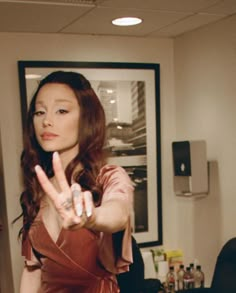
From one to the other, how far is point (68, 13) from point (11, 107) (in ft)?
2.50

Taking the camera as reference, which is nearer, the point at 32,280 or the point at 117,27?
the point at 32,280

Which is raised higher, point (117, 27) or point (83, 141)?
point (117, 27)

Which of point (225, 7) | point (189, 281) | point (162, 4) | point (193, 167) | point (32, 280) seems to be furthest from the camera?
point (189, 281)

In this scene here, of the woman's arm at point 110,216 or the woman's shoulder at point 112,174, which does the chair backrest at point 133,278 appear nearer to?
the woman's shoulder at point 112,174

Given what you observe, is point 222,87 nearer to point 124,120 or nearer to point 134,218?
point 124,120

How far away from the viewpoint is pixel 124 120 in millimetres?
3002

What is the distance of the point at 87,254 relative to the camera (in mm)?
1198

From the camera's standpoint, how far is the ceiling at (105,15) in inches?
84.9

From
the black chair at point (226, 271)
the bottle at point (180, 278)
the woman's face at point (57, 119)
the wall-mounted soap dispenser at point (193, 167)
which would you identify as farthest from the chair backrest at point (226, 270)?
the woman's face at point (57, 119)

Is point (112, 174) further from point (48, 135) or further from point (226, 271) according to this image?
point (226, 271)

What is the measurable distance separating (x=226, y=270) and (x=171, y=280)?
24.1 inches

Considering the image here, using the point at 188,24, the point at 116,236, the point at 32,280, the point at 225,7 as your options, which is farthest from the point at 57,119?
the point at 188,24

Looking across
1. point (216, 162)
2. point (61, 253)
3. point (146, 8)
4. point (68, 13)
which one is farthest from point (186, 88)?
point (61, 253)

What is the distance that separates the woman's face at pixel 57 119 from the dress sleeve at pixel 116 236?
5.5 inches
